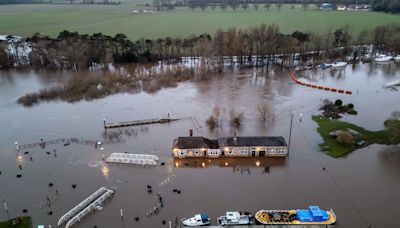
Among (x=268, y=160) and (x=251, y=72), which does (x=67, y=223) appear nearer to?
(x=268, y=160)

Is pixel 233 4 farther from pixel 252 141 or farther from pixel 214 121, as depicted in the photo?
pixel 252 141

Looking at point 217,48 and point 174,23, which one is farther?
point 174,23

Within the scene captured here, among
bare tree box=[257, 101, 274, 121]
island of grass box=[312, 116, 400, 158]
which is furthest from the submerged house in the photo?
bare tree box=[257, 101, 274, 121]

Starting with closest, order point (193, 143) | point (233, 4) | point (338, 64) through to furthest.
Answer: point (193, 143) < point (338, 64) < point (233, 4)

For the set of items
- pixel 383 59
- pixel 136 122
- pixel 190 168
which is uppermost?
pixel 383 59

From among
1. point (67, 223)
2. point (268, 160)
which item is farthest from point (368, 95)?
point (67, 223)

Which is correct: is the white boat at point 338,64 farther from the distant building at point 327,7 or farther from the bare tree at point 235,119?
the distant building at point 327,7

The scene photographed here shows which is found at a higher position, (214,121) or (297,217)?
(214,121)

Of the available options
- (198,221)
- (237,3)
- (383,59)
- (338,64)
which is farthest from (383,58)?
(237,3)
